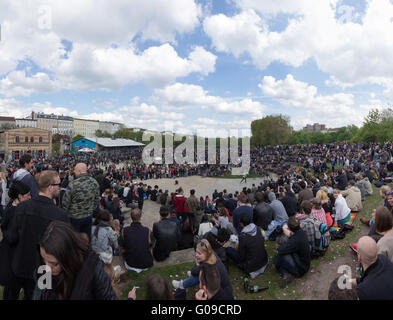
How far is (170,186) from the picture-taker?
2391cm

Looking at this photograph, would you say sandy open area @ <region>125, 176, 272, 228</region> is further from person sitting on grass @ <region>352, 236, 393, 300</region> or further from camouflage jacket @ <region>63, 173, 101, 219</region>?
person sitting on grass @ <region>352, 236, 393, 300</region>

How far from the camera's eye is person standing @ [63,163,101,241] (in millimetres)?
3859

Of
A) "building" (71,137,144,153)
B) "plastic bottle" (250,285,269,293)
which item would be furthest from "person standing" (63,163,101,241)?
"building" (71,137,144,153)

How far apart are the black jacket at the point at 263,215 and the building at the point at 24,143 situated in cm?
4978

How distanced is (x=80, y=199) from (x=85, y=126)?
6114 inches

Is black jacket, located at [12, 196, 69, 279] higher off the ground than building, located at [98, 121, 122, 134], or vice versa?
building, located at [98, 121, 122, 134]

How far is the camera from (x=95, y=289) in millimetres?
1694

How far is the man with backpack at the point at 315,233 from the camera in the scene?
4.71 metres

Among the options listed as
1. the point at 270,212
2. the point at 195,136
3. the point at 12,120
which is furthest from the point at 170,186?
the point at 12,120

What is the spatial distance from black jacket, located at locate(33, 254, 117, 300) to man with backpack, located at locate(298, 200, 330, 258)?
411 cm

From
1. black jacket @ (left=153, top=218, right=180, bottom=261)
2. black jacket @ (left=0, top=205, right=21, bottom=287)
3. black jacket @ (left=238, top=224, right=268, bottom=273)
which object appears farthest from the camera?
black jacket @ (left=153, top=218, right=180, bottom=261)

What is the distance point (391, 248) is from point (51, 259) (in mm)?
4285
